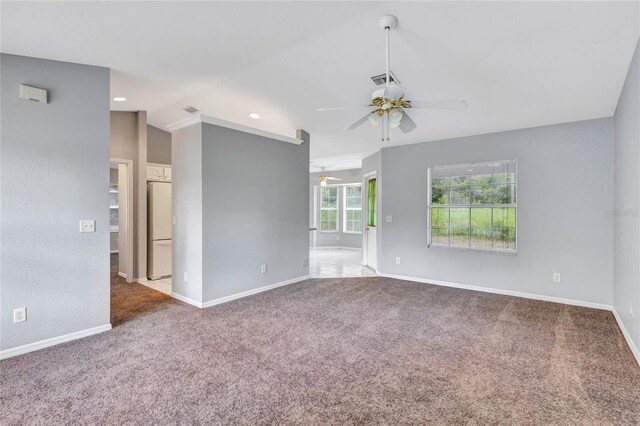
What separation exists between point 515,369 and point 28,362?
13.1ft

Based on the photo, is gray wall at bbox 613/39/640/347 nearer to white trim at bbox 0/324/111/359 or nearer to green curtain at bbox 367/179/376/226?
green curtain at bbox 367/179/376/226

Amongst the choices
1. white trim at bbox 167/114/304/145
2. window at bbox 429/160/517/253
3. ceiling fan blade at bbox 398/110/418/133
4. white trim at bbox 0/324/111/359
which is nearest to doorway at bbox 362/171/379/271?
window at bbox 429/160/517/253

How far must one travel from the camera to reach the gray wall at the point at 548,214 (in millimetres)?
4047

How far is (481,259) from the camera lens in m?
4.97

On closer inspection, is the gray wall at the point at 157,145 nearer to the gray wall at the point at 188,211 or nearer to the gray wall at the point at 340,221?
the gray wall at the point at 188,211

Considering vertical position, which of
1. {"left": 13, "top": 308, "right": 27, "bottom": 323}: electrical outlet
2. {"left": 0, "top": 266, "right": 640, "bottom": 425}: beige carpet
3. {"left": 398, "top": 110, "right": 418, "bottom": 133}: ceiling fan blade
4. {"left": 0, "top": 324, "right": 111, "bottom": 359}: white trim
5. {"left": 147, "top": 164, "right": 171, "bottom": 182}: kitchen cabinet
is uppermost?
{"left": 398, "top": 110, "right": 418, "bottom": 133}: ceiling fan blade

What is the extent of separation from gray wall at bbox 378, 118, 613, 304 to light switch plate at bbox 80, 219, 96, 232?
4759 millimetres

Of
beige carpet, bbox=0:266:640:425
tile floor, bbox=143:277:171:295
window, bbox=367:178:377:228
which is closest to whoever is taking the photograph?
beige carpet, bbox=0:266:640:425

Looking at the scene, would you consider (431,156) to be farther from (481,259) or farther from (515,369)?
(515,369)

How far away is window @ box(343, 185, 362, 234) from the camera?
10.0 meters

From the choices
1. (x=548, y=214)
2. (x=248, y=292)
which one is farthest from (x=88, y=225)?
(x=548, y=214)

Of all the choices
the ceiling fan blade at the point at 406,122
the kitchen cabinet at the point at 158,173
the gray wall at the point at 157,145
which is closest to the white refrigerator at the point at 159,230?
the kitchen cabinet at the point at 158,173

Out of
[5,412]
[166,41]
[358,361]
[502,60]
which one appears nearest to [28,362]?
[5,412]

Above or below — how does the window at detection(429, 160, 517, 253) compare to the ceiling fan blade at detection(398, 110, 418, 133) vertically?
below
